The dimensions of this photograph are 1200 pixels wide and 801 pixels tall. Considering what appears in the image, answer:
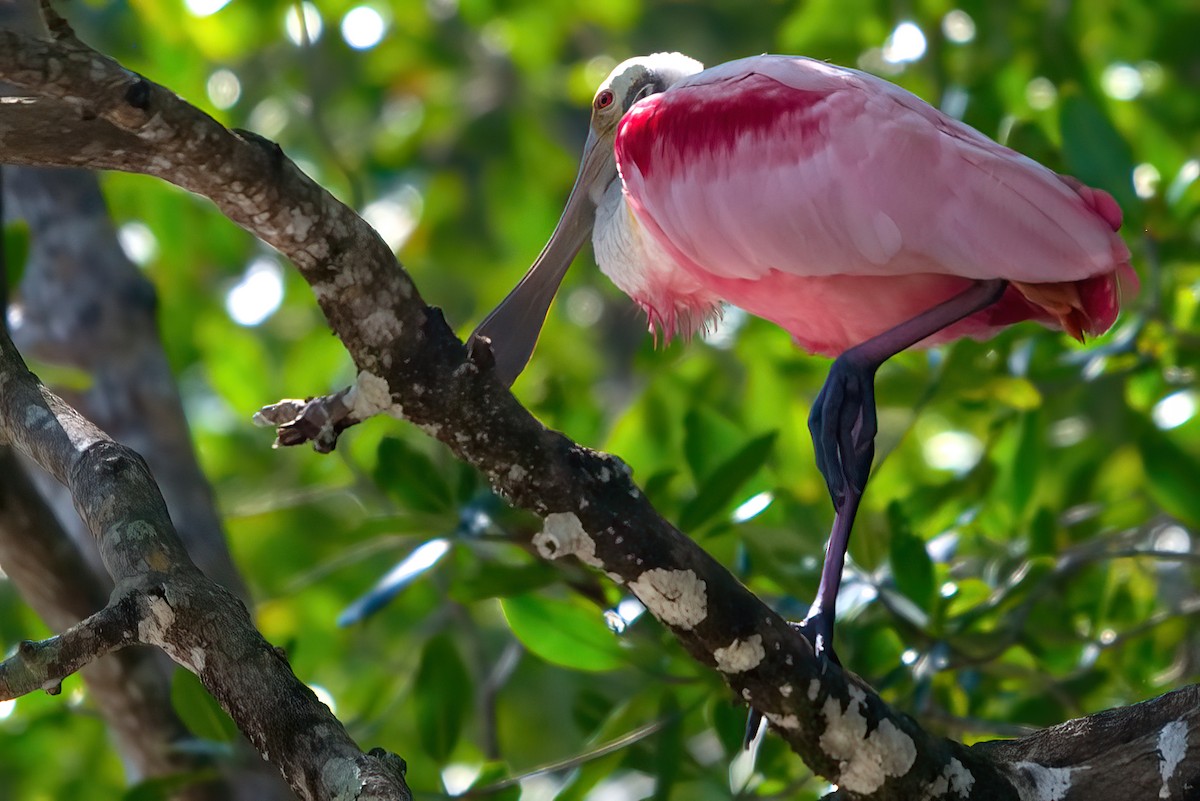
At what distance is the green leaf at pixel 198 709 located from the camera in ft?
9.27

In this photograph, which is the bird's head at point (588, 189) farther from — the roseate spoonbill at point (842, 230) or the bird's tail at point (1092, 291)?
the bird's tail at point (1092, 291)

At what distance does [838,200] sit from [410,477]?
3.80ft

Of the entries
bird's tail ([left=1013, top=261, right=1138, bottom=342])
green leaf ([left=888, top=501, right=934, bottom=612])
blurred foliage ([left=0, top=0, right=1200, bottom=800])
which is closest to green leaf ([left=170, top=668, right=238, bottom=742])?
blurred foliage ([left=0, top=0, right=1200, bottom=800])

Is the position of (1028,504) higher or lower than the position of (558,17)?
lower

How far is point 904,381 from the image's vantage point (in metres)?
3.80

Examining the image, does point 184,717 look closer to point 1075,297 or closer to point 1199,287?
point 1075,297

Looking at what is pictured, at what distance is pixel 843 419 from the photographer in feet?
8.38

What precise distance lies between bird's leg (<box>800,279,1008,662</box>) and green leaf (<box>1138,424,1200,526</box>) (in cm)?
122

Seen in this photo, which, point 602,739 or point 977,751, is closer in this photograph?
point 977,751

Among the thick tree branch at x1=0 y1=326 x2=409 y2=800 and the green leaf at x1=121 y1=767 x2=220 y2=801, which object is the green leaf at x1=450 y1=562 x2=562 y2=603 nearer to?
the green leaf at x1=121 y1=767 x2=220 y2=801

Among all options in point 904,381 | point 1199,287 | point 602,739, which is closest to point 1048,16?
point 1199,287

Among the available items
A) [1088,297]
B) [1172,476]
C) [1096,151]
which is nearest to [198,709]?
[1088,297]

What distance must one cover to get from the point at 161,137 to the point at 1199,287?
124 inches

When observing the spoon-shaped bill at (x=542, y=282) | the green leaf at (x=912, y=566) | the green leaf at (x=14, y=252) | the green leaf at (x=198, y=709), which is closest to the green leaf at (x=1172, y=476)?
the green leaf at (x=912, y=566)
